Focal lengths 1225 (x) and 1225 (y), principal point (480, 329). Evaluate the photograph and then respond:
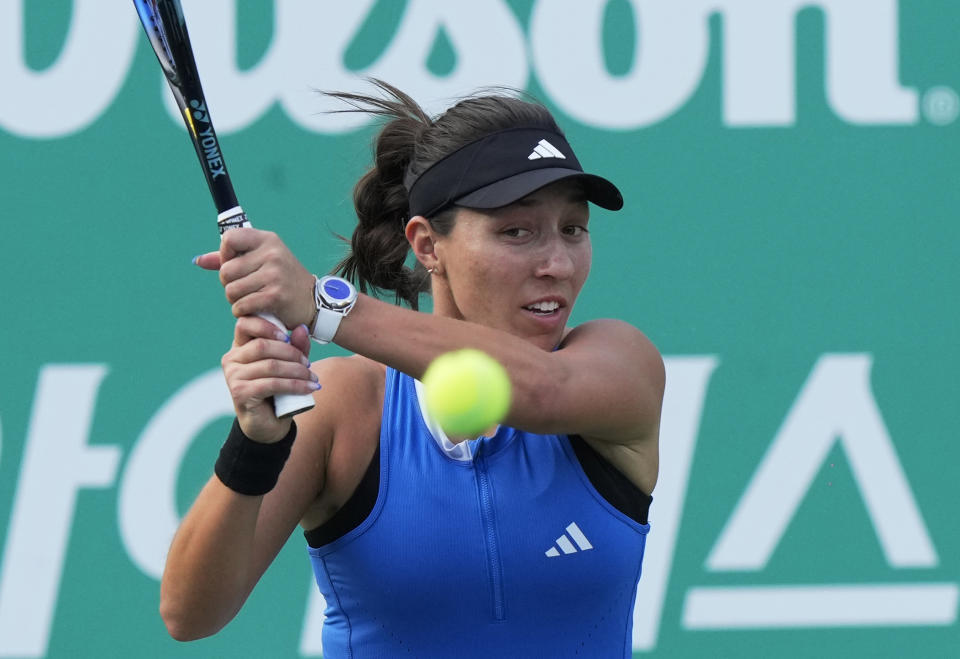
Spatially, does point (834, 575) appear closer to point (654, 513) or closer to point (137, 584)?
point (654, 513)

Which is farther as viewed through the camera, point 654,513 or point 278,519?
point 654,513

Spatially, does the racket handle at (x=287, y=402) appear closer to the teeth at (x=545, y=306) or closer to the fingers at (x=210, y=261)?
the fingers at (x=210, y=261)

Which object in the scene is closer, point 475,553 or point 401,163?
point 475,553

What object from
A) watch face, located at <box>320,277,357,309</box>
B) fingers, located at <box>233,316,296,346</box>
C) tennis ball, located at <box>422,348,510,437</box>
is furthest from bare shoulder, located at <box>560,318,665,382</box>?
fingers, located at <box>233,316,296,346</box>

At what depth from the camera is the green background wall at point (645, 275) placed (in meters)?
3.72

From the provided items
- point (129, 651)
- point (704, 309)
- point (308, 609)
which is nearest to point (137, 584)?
point (129, 651)

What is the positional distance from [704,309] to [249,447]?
216 centimetres

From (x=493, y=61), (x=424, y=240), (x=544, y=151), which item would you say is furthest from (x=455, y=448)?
(x=493, y=61)

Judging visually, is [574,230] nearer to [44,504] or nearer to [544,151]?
[544,151]

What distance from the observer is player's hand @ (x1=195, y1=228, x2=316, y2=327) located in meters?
1.92

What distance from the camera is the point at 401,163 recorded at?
8.75 feet

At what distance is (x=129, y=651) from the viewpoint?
12.2ft

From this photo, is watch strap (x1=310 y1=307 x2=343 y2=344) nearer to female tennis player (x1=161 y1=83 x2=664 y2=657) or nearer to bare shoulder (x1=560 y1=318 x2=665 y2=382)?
female tennis player (x1=161 y1=83 x2=664 y2=657)

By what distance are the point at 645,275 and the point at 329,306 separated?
203 cm
